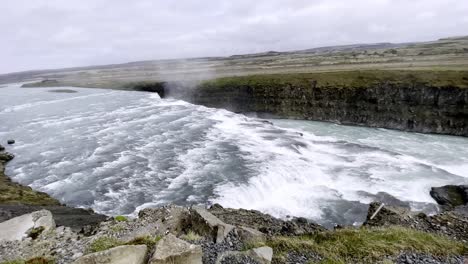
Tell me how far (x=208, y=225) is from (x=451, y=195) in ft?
57.5

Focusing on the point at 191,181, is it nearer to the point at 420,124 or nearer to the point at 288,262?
the point at 288,262

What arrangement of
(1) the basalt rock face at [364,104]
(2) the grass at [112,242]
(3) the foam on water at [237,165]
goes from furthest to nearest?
(1) the basalt rock face at [364,104]
(3) the foam on water at [237,165]
(2) the grass at [112,242]

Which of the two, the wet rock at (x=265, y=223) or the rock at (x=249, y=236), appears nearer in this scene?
the rock at (x=249, y=236)

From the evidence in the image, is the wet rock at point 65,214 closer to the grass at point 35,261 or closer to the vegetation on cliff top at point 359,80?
the grass at point 35,261

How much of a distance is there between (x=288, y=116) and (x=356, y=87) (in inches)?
451

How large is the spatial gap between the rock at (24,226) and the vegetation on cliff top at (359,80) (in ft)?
151

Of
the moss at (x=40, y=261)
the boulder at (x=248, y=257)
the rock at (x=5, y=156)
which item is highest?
the moss at (x=40, y=261)

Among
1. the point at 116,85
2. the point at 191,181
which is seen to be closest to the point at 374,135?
the point at 191,181

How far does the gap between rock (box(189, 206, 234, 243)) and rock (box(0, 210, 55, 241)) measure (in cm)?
575

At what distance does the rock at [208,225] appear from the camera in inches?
462

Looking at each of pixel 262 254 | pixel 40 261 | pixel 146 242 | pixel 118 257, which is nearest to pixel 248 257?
pixel 262 254

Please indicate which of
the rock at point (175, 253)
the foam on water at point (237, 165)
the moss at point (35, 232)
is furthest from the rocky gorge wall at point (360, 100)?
the moss at point (35, 232)

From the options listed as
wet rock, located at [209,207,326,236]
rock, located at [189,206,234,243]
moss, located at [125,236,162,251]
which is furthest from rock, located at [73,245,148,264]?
wet rock, located at [209,207,326,236]

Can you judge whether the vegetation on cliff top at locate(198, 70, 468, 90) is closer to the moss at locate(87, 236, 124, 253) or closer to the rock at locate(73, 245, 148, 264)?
the moss at locate(87, 236, 124, 253)
